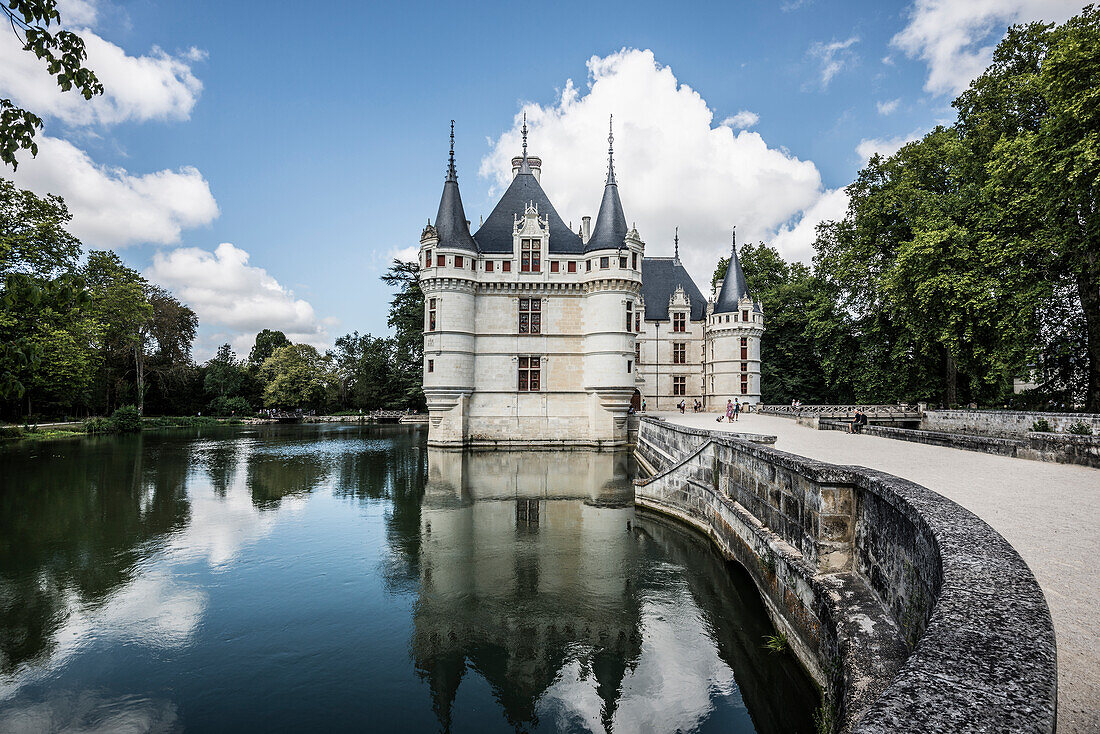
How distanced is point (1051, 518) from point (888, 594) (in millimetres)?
2843

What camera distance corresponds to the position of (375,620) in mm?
6934

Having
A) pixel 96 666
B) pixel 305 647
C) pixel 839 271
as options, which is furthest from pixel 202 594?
pixel 839 271

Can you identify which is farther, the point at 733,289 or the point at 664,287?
the point at 664,287

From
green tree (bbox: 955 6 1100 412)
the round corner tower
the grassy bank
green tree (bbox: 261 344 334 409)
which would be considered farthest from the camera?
green tree (bbox: 261 344 334 409)

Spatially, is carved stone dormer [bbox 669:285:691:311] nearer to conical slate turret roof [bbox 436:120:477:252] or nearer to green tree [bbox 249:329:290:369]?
conical slate turret roof [bbox 436:120:477:252]

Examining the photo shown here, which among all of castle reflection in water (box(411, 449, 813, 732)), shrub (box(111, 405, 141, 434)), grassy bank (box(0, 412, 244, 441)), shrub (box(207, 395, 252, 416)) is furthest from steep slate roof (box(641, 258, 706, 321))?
shrub (box(207, 395, 252, 416))

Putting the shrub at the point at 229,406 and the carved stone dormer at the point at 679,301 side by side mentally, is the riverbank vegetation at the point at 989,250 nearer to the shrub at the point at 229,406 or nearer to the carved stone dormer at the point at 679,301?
the carved stone dormer at the point at 679,301

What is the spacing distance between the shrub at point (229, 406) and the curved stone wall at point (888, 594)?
52.2m

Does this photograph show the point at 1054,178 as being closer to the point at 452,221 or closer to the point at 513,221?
the point at 513,221

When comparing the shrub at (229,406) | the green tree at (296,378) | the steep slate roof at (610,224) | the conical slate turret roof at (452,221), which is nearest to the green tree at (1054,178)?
the steep slate roof at (610,224)

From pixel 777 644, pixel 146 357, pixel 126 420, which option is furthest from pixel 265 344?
pixel 777 644

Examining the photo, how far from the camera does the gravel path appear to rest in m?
2.68

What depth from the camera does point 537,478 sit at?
55.6 ft

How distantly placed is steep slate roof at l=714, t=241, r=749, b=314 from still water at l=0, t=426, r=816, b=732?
21.9m
